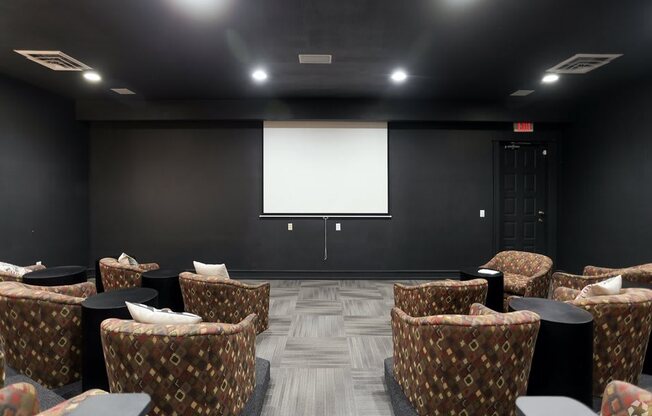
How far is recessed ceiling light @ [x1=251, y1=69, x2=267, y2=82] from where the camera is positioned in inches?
187

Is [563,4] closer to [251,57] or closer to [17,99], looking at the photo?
[251,57]

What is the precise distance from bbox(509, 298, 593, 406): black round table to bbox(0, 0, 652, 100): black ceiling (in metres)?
2.52

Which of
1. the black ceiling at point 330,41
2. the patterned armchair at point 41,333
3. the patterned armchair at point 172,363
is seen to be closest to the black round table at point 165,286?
the patterned armchair at point 41,333

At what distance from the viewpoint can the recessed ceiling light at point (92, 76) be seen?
4.85 m

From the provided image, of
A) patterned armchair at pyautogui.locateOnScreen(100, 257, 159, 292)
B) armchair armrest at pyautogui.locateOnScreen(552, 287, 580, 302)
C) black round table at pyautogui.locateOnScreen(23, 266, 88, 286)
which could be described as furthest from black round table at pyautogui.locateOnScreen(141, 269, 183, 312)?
armchair armrest at pyautogui.locateOnScreen(552, 287, 580, 302)

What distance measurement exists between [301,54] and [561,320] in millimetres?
3530

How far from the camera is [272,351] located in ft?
11.5

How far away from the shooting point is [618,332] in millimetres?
2344

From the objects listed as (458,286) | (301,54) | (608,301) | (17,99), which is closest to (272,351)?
(458,286)

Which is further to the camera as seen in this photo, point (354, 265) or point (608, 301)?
point (354, 265)

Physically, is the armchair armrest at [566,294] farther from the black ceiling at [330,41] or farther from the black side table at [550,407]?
the black ceiling at [330,41]

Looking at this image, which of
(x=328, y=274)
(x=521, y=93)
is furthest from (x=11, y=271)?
(x=521, y=93)

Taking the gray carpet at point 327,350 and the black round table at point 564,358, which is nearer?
the black round table at point 564,358

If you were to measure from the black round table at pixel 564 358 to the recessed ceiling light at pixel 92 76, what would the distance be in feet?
18.6
